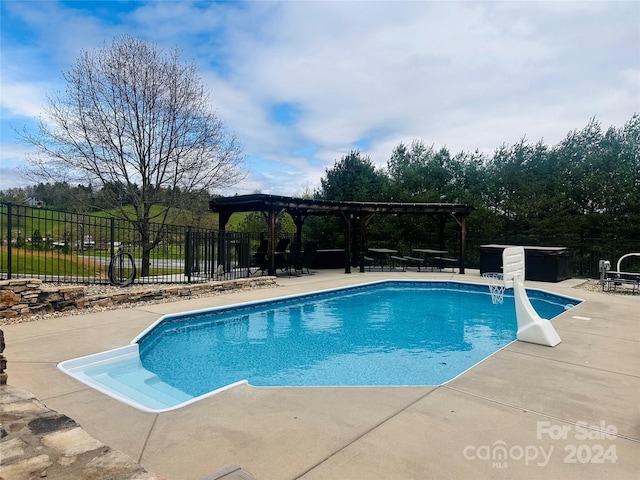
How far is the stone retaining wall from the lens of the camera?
537cm

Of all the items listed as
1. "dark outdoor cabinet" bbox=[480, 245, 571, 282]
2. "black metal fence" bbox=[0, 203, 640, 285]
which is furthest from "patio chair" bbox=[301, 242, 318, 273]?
"dark outdoor cabinet" bbox=[480, 245, 571, 282]

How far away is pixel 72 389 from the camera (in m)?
3.08

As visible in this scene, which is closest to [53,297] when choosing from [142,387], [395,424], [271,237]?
[142,387]

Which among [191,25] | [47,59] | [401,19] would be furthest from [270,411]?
[47,59]

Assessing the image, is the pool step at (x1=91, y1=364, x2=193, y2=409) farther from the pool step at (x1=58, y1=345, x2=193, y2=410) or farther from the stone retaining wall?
the stone retaining wall

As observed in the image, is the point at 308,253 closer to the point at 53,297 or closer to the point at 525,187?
the point at 53,297

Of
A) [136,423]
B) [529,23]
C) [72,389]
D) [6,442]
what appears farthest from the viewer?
[529,23]

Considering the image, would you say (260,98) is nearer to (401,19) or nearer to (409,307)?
(401,19)

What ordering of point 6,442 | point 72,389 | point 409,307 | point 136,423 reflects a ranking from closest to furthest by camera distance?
point 6,442 < point 136,423 < point 72,389 < point 409,307

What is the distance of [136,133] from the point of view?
1079 centimetres

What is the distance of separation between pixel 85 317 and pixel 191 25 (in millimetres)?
8166

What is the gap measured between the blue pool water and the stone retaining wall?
1373 mm

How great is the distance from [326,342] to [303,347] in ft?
1.42

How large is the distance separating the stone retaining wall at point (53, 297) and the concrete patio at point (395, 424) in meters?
1.61
